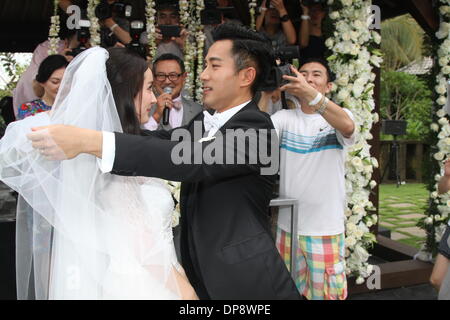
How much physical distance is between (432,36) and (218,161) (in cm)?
427

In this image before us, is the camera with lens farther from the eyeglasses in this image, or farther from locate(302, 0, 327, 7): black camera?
locate(302, 0, 327, 7): black camera

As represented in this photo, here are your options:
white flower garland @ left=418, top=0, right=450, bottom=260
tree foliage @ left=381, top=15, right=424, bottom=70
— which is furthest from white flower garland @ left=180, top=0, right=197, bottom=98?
tree foliage @ left=381, top=15, right=424, bottom=70

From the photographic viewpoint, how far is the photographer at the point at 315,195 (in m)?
3.06

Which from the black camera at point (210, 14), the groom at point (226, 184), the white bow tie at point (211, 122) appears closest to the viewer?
the groom at point (226, 184)

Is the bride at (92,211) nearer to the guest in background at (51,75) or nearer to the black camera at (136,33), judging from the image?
the guest in background at (51,75)

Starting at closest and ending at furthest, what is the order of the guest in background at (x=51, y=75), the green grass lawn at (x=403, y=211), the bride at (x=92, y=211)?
the bride at (x=92, y=211) < the guest in background at (x=51, y=75) < the green grass lawn at (x=403, y=211)

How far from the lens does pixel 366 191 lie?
13.5 feet

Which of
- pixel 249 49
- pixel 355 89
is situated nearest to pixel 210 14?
pixel 355 89

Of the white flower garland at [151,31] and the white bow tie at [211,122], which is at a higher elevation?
the white flower garland at [151,31]

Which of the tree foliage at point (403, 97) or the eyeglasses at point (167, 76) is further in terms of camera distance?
the tree foliage at point (403, 97)

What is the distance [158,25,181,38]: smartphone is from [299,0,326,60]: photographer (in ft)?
4.47

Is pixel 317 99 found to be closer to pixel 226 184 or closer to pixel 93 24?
pixel 226 184

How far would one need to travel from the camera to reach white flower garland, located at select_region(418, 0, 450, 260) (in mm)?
4566

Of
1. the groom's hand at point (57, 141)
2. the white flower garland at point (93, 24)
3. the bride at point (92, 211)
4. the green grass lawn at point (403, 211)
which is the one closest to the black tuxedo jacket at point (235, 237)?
the bride at point (92, 211)
